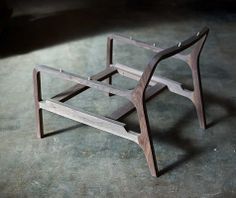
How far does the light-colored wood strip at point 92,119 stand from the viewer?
1935mm

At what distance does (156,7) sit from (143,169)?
3.07 metres

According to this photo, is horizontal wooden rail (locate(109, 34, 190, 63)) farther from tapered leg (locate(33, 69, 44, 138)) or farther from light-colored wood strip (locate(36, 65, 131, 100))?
tapered leg (locate(33, 69, 44, 138))

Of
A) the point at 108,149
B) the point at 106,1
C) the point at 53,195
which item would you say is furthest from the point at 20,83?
the point at 106,1

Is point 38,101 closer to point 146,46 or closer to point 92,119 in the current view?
point 92,119

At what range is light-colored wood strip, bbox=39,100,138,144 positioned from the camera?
1.93 metres

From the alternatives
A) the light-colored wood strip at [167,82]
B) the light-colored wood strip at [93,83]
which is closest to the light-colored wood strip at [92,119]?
the light-colored wood strip at [93,83]

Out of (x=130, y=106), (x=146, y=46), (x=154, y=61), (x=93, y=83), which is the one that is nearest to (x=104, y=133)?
(x=130, y=106)

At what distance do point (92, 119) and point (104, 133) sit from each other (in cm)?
32

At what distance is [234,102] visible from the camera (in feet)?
8.76

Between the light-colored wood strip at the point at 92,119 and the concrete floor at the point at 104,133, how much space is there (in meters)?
0.20

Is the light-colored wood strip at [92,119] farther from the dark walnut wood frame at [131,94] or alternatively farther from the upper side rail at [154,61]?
the upper side rail at [154,61]

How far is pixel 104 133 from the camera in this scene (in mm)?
2301

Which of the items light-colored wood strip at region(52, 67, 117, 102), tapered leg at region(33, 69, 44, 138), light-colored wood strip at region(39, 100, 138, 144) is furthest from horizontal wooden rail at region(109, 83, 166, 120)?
tapered leg at region(33, 69, 44, 138)

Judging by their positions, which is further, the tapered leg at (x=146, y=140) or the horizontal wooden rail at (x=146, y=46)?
the horizontal wooden rail at (x=146, y=46)
